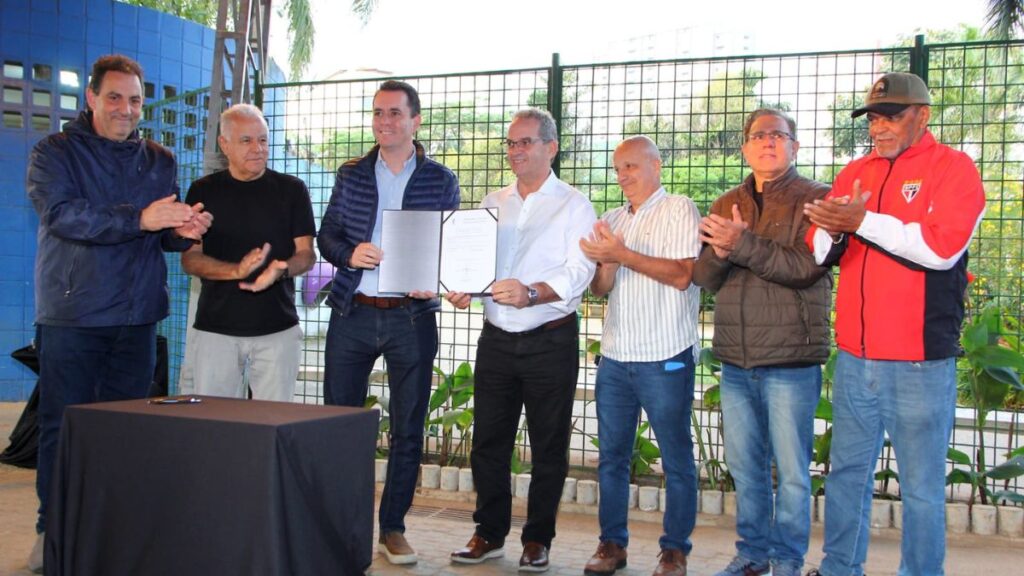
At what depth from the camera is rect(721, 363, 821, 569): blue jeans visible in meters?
3.32

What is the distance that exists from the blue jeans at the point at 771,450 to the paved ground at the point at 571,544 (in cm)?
48

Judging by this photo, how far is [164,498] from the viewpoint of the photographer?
8.22 feet

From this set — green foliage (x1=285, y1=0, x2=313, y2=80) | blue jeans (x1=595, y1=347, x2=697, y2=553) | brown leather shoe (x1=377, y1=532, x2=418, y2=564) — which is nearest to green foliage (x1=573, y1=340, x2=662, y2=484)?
blue jeans (x1=595, y1=347, x2=697, y2=553)

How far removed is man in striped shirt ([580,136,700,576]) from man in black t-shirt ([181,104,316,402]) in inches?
51.6

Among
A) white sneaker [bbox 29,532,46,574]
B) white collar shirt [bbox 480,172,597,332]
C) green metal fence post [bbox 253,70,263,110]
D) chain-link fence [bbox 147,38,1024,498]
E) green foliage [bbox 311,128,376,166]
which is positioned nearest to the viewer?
white sneaker [bbox 29,532,46,574]

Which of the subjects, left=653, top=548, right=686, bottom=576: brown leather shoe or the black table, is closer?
the black table

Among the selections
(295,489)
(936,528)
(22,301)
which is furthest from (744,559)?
(22,301)

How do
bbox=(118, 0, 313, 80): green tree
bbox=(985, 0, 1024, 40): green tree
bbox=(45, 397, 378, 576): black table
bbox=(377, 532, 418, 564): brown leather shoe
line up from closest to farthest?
1. bbox=(45, 397, 378, 576): black table
2. bbox=(377, 532, 418, 564): brown leather shoe
3. bbox=(985, 0, 1024, 40): green tree
4. bbox=(118, 0, 313, 80): green tree

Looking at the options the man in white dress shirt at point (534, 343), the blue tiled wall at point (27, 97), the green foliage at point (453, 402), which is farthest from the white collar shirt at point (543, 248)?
the blue tiled wall at point (27, 97)

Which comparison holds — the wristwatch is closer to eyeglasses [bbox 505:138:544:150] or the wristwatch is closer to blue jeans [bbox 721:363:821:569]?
eyeglasses [bbox 505:138:544:150]

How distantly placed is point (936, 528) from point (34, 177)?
11.9 ft

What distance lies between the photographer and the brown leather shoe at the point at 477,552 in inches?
150

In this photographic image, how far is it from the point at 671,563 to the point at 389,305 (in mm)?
1607

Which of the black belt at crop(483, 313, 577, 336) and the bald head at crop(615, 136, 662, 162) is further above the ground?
the bald head at crop(615, 136, 662, 162)
